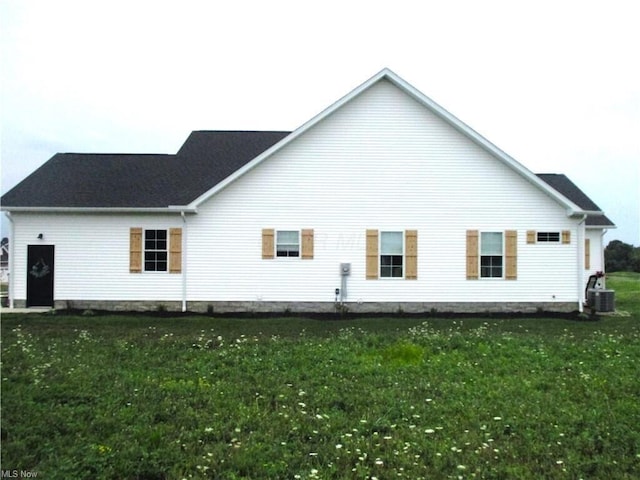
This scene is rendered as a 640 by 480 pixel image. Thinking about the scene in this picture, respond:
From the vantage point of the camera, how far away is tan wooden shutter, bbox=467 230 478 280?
1748 cm

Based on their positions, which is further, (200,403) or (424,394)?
(424,394)

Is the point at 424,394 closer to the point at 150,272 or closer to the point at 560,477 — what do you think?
the point at 560,477

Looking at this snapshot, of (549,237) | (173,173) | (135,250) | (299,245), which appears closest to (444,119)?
(549,237)

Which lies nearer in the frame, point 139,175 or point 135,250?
point 135,250

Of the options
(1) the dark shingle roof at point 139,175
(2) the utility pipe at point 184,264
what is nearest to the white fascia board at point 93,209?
(1) the dark shingle roof at point 139,175

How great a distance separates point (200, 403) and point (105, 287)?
12389 mm

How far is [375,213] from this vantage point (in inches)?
690

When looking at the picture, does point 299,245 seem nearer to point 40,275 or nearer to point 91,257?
point 91,257

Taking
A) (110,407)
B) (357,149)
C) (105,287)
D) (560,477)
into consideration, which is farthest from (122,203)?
(560,477)

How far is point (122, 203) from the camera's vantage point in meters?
17.5

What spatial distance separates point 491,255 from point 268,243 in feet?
23.4

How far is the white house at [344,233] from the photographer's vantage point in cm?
1738

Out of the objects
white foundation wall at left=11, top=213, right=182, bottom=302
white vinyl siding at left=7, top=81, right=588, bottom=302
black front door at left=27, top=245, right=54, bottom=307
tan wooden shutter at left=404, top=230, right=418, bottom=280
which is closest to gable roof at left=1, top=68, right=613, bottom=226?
white vinyl siding at left=7, top=81, right=588, bottom=302

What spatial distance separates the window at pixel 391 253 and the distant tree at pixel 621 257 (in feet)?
128
